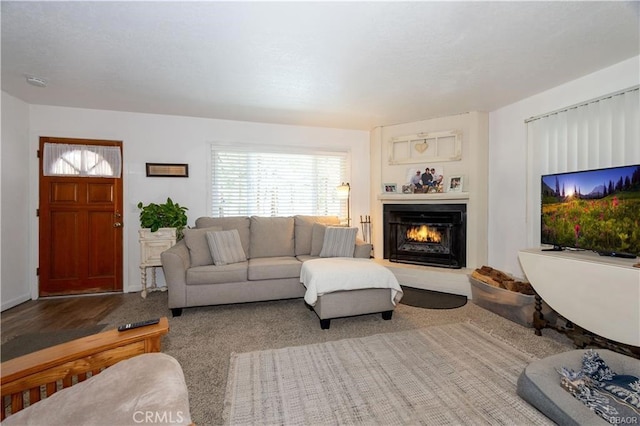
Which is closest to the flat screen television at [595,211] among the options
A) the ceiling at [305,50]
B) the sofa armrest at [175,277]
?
the ceiling at [305,50]

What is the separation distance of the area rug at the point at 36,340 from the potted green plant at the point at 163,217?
4.15ft

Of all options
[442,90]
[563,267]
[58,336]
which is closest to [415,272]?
[563,267]

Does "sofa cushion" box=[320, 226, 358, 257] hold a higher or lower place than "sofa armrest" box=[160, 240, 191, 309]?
higher

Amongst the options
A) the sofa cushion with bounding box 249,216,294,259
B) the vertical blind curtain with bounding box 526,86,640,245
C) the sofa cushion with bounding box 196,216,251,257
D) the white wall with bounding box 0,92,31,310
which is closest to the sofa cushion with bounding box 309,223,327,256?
the sofa cushion with bounding box 249,216,294,259

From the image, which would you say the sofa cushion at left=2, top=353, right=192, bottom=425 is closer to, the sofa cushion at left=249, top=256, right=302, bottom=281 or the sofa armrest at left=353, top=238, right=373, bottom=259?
the sofa cushion at left=249, top=256, right=302, bottom=281

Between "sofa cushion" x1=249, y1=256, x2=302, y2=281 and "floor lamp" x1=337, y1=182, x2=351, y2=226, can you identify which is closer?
"sofa cushion" x1=249, y1=256, x2=302, y2=281

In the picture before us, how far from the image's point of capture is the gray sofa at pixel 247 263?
9.39ft

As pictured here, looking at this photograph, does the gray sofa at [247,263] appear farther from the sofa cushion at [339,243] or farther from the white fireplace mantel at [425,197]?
the white fireplace mantel at [425,197]

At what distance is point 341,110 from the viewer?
3652 mm

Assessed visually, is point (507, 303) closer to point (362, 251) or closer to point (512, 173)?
point (362, 251)

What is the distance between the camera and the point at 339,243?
11.4ft

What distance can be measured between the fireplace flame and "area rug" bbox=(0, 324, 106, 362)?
12.8 ft

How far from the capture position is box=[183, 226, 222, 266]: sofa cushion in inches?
122

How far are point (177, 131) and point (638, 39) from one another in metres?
4.86
